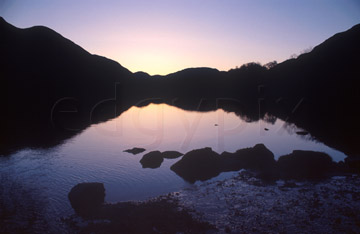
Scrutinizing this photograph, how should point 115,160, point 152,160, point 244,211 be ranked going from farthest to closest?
point 115,160, point 152,160, point 244,211

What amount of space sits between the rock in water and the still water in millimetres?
738

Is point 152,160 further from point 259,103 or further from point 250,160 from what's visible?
point 259,103

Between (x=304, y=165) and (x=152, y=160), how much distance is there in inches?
740

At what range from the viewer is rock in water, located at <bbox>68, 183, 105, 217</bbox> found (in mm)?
18016

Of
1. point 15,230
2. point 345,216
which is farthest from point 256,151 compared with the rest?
point 15,230

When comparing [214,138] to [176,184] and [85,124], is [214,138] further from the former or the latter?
[85,124]

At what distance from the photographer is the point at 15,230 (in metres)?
15.6

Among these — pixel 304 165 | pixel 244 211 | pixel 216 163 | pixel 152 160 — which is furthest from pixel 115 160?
pixel 304 165

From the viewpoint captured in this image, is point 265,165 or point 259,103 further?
point 259,103

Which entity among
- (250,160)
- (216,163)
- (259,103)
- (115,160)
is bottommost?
(115,160)

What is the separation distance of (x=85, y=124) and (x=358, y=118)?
7959 cm

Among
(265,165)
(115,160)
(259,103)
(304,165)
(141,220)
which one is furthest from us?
(259,103)

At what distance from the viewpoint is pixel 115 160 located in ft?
111

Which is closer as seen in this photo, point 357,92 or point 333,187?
point 333,187
